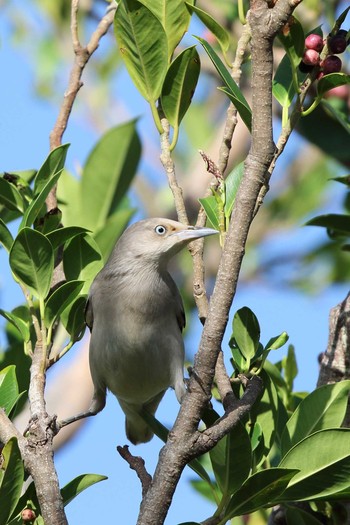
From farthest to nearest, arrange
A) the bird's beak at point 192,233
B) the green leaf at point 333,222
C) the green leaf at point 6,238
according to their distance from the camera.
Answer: the green leaf at point 333,222 < the bird's beak at point 192,233 < the green leaf at point 6,238

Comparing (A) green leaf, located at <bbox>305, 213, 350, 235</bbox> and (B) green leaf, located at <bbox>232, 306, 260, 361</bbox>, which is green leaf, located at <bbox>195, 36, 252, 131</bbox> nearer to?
(B) green leaf, located at <bbox>232, 306, 260, 361</bbox>

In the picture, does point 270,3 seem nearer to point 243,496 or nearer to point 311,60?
point 311,60

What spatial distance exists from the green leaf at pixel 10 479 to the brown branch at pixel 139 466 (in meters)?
0.38

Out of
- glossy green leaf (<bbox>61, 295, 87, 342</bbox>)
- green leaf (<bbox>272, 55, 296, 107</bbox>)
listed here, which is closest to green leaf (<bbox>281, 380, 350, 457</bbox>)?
glossy green leaf (<bbox>61, 295, 87, 342</bbox>)

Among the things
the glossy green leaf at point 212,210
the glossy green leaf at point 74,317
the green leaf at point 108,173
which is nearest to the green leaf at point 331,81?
the glossy green leaf at point 212,210

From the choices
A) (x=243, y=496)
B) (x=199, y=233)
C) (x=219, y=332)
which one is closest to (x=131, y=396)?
(x=199, y=233)

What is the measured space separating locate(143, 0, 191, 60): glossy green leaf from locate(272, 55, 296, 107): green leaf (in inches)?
16.4

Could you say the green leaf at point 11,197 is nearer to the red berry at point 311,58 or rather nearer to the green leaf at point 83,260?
the green leaf at point 83,260

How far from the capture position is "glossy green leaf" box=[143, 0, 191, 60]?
135 inches

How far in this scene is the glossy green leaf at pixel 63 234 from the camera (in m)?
3.40

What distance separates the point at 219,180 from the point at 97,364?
6.44 ft

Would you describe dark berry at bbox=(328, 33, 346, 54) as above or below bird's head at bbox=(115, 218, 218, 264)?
below

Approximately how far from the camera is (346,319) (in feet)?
11.6

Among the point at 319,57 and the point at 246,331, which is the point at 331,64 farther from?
the point at 246,331
